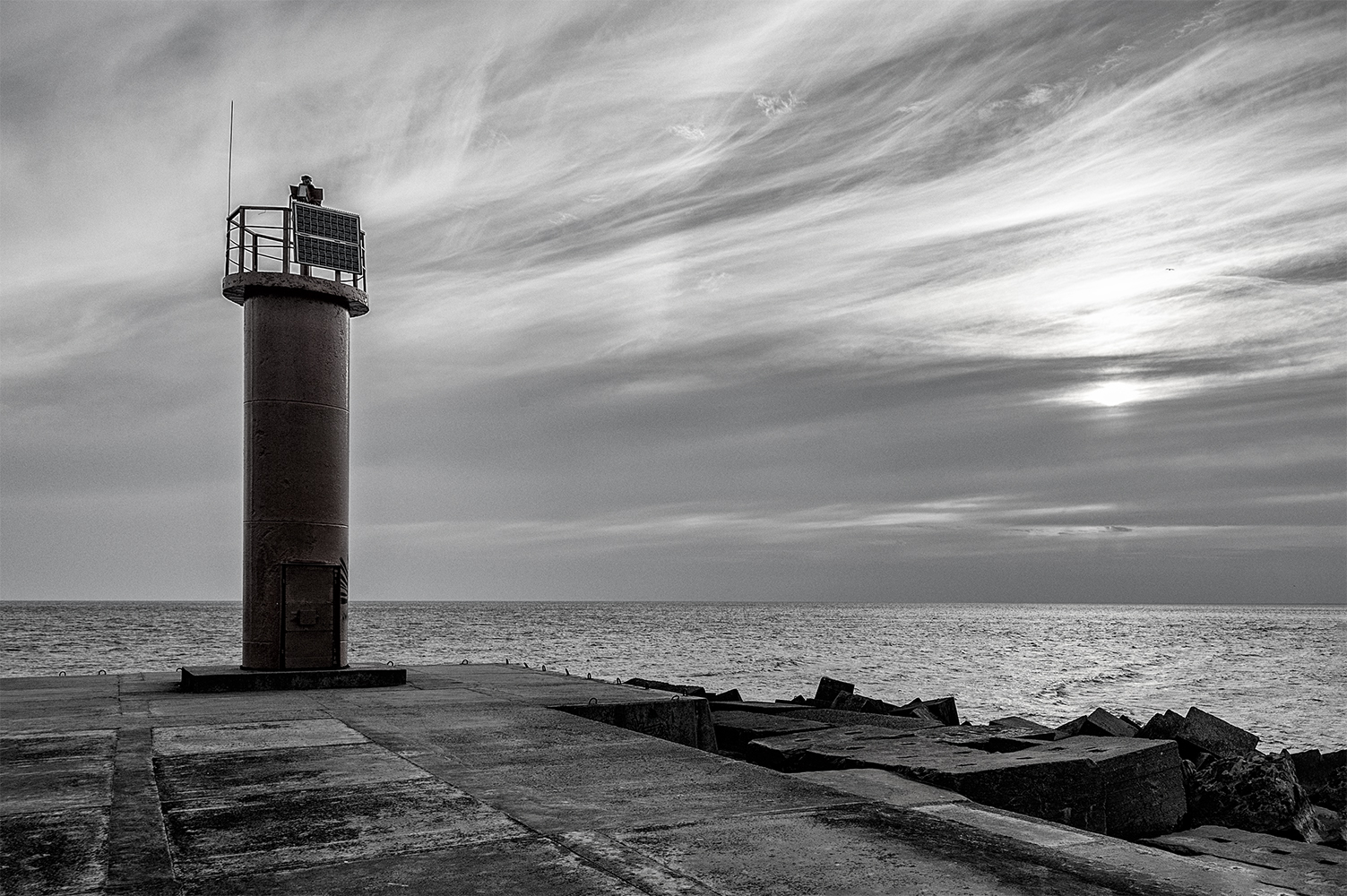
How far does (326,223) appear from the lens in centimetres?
1252

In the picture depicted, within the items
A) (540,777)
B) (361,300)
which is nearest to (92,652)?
(361,300)

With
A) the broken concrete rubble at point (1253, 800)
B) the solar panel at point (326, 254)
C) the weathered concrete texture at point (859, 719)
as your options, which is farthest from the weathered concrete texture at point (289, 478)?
the broken concrete rubble at point (1253, 800)

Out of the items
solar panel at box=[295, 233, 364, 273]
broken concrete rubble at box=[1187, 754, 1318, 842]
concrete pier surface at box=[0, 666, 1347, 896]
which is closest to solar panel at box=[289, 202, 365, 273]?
solar panel at box=[295, 233, 364, 273]

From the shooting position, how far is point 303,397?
11898mm

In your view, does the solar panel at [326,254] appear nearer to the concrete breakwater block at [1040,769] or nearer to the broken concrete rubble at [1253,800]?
the concrete breakwater block at [1040,769]

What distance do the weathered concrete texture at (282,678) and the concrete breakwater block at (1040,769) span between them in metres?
4.54

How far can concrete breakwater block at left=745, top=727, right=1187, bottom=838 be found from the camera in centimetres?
717

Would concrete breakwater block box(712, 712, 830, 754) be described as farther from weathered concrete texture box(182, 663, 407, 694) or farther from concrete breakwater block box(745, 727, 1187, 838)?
weathered concrete texture box(182, 663, 407, 694)

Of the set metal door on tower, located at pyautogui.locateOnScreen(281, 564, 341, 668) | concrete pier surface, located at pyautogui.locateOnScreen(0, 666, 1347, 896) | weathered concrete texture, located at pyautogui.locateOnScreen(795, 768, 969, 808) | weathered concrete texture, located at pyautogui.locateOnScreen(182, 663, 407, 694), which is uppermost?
metal door on tower, located at pyautogui.locateOnScreen(281, 564, 341, 668)

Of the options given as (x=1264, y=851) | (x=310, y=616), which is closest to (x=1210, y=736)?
(x=1264, y=851)

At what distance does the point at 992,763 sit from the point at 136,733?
20.4ft

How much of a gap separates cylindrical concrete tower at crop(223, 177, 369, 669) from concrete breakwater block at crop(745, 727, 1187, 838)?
5462 mm

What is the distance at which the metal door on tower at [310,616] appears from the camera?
11664 mm

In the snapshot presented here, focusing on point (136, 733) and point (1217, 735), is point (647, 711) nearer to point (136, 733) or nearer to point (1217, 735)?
point (136, 733)
